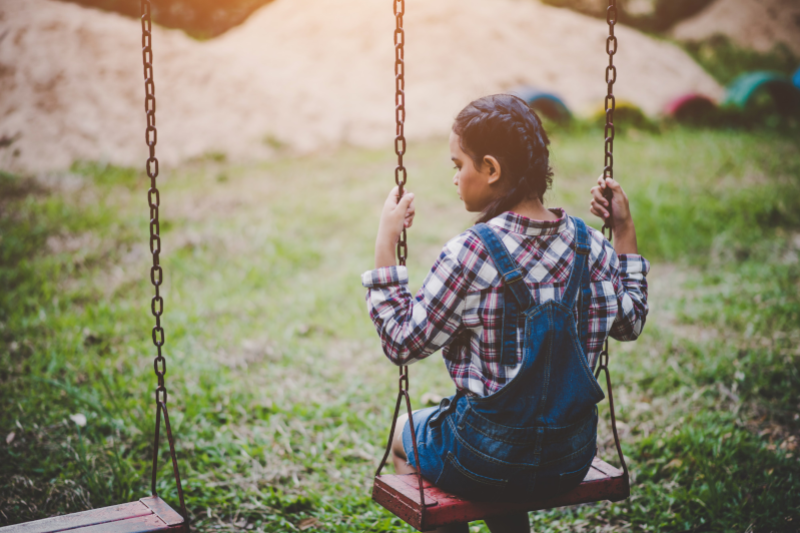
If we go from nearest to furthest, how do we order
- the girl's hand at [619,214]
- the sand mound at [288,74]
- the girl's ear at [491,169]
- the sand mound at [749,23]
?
the girl's ear at [491,169]
the girl's hand at [619,214]
the sand mound at [288,74]
the sand mound at [749,23]

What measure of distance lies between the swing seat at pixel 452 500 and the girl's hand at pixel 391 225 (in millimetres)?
699

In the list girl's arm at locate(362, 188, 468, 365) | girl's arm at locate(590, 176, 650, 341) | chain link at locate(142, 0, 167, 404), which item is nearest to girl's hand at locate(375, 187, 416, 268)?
girl's arm at locate(362, 188, 468, 365)

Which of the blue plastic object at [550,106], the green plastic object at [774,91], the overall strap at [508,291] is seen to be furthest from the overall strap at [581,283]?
the green plastic object at [774,91]

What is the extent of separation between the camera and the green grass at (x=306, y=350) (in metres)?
3.00

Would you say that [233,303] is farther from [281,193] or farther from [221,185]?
[221,185]

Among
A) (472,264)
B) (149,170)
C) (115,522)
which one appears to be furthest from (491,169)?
(115,522)

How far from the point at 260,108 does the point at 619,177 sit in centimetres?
665

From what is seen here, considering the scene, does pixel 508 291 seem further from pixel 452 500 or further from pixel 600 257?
pixel 452 500

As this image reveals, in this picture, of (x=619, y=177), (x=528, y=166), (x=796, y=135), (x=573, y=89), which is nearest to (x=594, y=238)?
(x=528, y=166)

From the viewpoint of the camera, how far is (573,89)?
1409cm

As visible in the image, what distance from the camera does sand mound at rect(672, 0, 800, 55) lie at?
19.6m

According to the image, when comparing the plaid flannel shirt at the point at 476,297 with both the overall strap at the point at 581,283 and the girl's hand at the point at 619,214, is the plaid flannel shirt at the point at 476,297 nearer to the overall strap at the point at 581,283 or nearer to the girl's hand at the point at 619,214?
the overall strap at the point at 581,283

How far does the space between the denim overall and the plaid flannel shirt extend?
0.03 m

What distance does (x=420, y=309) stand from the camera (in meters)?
1.80
